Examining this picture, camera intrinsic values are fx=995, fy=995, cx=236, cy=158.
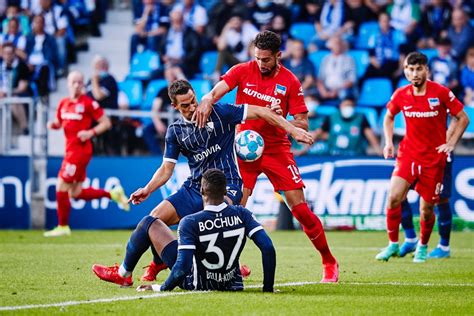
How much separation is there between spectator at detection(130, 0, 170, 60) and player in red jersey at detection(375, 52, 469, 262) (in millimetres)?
11324

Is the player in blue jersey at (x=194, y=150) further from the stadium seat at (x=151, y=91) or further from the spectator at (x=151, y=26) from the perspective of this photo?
the spectator at (x=151, y=26)

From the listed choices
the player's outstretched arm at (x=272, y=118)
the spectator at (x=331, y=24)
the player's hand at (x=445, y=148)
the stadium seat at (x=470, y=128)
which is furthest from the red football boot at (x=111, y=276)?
the spectator at (x=331, y=24)

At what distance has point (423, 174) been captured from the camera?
12.6 meters

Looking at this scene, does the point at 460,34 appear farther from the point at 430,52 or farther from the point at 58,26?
the point at 58,26

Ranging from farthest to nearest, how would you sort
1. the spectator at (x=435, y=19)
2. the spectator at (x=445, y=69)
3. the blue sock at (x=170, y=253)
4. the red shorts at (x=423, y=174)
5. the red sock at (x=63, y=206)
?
the spectator at (x=435, y=19) → the spectator at (x=445, y=69) → the red sock at (x=63, y=206) → the red shorts at (x=423, y=174) → the blue sock at (x=170, y=253)

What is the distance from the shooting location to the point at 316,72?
70.4 feet

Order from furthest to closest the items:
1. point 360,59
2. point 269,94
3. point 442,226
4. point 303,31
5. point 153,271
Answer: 1. point 303,31
2. point 360,59
3. point 442,226
4. point 269,94
5. point 153,271

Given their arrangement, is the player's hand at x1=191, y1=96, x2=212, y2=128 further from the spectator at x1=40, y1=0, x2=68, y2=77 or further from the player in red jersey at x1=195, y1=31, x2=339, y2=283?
the spectator at x1=40, y1=0, x2=68, y2=77

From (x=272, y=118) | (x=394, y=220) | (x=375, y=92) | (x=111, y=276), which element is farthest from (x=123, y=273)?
(x=375, y=92)

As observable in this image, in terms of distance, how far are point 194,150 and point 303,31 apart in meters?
14.3

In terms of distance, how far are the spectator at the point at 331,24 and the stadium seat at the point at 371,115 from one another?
272cm

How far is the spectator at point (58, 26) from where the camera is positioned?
77.4 feet

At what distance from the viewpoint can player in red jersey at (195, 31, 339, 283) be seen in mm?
9844

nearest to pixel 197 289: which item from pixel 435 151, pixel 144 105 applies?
pixel 435 151
